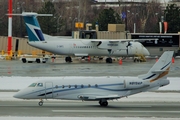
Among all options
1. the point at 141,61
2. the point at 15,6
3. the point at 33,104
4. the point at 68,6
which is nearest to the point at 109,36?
the point at 141,61

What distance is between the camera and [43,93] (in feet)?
99.9

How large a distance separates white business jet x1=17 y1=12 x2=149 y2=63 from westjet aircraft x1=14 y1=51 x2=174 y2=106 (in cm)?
3244

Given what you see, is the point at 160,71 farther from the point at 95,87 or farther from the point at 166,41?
the point at 166,41

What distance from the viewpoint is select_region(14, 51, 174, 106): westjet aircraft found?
30.5m

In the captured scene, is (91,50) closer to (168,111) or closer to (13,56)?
(13,56)

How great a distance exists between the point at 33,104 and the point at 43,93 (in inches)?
81.8

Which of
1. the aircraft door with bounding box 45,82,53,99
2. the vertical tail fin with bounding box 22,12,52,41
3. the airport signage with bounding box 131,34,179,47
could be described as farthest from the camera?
the airport signage with bounding box 131,34,179,47

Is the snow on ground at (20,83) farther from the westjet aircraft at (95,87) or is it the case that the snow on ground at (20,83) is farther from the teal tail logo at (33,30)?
the teal tail logo at (33,30)

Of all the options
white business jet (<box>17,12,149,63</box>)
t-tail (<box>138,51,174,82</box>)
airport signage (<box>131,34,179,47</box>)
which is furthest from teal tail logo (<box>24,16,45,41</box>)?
t-tail (<box>138,51,174,82</box>)

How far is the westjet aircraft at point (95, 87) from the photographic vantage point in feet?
100.0

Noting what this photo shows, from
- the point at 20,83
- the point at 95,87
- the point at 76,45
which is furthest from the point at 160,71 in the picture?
the point at 76,45

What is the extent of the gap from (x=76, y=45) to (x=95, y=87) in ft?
115

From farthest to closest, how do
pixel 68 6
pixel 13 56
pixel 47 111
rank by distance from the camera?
1. pixel 68 6
2. pixel 13 56
3. pixel 47 111

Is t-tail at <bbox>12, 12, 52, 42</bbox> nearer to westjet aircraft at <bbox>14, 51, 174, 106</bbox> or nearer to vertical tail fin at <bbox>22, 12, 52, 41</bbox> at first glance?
vertical tail fin at <bbox>22, 12, 52, 41</bbox>
